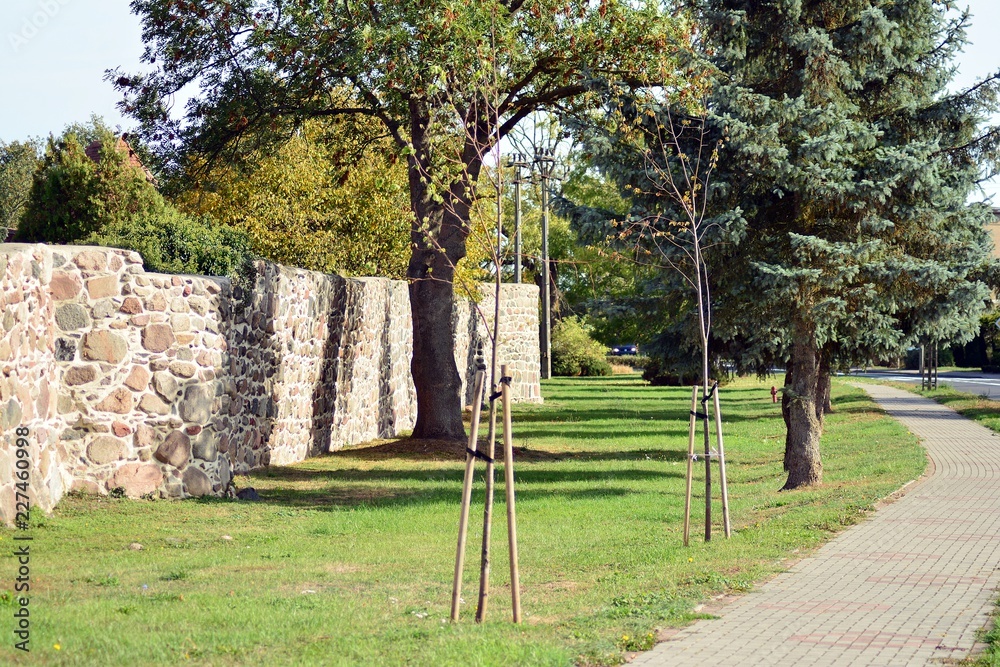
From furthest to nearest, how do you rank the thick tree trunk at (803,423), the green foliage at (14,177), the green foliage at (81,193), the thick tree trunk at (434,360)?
the green foliage at (14,177), the green foliage at (81,193), the thick tree trunk at (434,360), the thick tree trunk at (803,423)

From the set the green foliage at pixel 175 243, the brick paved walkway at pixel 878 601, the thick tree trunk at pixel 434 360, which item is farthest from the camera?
the thick tree trunk at pixel 434 360

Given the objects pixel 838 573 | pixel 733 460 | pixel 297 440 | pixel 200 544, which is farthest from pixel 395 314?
pixel 838 573

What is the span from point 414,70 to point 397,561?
8.69 meters

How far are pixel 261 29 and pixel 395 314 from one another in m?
6.48

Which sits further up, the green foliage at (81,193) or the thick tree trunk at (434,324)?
the green foliage at (81,193)

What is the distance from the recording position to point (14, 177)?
188ft

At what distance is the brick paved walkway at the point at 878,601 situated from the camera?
6.54m

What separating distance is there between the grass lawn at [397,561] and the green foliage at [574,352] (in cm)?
3605

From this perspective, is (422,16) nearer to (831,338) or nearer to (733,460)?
(831,338)

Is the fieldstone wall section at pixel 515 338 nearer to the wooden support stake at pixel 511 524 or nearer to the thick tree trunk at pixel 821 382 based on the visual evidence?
the thick tree trunk at pixel 821 382

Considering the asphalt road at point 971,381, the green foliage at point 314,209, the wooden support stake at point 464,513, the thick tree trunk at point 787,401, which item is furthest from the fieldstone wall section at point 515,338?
the wooden support stake at point 464,513

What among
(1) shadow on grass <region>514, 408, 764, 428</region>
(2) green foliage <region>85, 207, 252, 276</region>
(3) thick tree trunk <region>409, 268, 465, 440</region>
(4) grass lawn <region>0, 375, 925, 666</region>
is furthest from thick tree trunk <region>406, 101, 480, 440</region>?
(1) shadow on grass <region>514, 408, 764, 428</region>

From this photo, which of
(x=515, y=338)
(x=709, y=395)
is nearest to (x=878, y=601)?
(x=709, y=395)

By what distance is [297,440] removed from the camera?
57.9 ft
